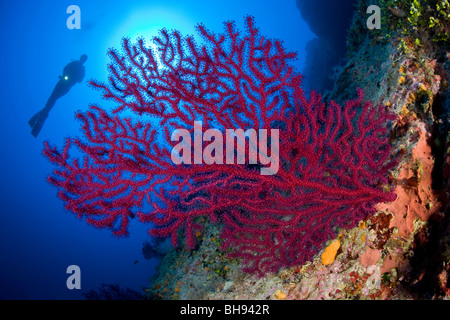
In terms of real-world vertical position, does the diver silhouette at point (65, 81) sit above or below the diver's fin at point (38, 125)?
above

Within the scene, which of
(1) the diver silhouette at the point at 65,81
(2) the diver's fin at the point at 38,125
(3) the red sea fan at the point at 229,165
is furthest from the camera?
(1) the diver silhouette at the point at 65,81

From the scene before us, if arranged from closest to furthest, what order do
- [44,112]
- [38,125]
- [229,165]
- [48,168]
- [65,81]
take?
[229,165] < [38,125] < [65,81] < [44,112] < [48,168]

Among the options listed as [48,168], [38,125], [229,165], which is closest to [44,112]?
[38,125]

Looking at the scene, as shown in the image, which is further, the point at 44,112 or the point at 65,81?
the point at 44,112

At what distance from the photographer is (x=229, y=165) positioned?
2748mm

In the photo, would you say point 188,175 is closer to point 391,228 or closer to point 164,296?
point 391,228

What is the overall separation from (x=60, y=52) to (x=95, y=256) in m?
56.5

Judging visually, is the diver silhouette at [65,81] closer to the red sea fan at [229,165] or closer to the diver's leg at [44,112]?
the diver's leg at [44,112]

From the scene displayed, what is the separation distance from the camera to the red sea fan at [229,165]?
2.76 m

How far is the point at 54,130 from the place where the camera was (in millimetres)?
90375

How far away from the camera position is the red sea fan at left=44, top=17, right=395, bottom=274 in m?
2.76

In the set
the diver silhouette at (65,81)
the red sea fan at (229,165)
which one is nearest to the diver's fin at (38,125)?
the diver silhouette at (65,81)

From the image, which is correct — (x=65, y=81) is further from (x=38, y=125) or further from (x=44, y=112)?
(x=38, y=125)

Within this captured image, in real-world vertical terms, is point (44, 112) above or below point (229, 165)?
above
